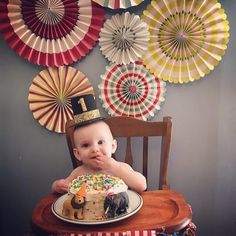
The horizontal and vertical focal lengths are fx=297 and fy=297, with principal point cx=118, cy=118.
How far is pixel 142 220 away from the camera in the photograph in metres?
0.96

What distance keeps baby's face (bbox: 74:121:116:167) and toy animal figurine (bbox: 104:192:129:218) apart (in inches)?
8.5

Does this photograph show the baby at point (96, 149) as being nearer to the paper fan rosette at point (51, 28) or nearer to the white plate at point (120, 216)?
the white plate at point (120, 216)

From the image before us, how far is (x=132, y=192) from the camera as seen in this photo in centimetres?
111

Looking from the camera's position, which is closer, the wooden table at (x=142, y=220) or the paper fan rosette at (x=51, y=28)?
the wooden table at (x=142, y=220)

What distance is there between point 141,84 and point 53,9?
585 millimetres

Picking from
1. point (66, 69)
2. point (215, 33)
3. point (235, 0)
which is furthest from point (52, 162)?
point (235, 0)

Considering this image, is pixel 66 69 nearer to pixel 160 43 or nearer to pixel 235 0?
pixel 160 43

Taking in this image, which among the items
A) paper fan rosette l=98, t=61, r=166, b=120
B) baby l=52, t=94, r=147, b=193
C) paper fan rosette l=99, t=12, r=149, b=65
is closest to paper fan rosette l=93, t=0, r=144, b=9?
paper fan rosette l=99, t=12, r=149, b=65

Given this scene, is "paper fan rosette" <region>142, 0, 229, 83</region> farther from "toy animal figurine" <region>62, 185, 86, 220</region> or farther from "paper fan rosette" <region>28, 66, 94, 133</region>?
"toy animal figurine" <region>62, 185, 86, 220</region>

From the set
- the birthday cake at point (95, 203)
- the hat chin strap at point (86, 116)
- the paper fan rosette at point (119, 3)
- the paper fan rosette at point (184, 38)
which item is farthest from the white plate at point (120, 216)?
the paper fan rosette at point (119, 3)

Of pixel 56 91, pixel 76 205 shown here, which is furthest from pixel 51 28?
pixel 76 205

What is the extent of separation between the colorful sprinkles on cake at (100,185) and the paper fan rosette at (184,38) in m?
0.74

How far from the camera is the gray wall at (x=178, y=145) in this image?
1.60 m

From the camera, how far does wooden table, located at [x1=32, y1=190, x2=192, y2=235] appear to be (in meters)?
0.91
